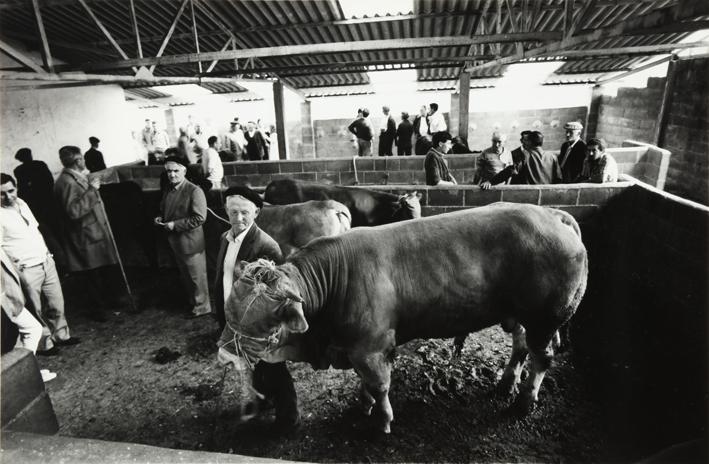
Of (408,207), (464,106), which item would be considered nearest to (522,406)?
(408,207)

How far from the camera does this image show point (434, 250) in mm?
3129

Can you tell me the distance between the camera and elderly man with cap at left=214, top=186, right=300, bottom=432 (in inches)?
116

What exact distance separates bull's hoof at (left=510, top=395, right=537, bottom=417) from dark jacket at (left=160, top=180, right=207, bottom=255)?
3988 millimetres

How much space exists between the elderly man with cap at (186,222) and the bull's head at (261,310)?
267 centimetres

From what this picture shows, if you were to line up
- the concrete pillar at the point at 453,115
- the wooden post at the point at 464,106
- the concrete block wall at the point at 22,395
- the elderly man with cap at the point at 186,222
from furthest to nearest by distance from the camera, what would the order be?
the concrete pillar at the point at 453,115 < the wooden post at the point at 464,106 < the elderly man with cap at the point at 186,222 < the concrete block wall at the point at 22,395

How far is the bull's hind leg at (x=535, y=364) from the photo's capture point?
11.0 ft

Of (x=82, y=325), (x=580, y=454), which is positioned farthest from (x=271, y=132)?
(x=580, y=454)

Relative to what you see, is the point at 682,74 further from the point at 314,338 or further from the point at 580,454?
the point at 314,338

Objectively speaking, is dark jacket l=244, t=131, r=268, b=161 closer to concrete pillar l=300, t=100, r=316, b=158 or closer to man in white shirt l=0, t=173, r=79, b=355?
concrete pillar l=300, t=100, r=316, b=158

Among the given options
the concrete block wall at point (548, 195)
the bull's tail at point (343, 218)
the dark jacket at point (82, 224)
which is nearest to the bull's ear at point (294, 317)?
the bull's tail at point (343, 218)

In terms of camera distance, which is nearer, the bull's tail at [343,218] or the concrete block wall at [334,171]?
the bull's tail at [343,218]

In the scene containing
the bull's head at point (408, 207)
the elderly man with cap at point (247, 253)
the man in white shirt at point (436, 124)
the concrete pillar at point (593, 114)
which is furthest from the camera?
the concrete pillar at point (593, 114)

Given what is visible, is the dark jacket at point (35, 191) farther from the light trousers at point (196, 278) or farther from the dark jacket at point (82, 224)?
the light trousers at point (196, 278)

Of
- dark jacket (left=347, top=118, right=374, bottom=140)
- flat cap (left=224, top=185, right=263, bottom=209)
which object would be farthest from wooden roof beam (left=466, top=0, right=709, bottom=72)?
dark jacket (left=347, top=118, right=374, bottom=140)
